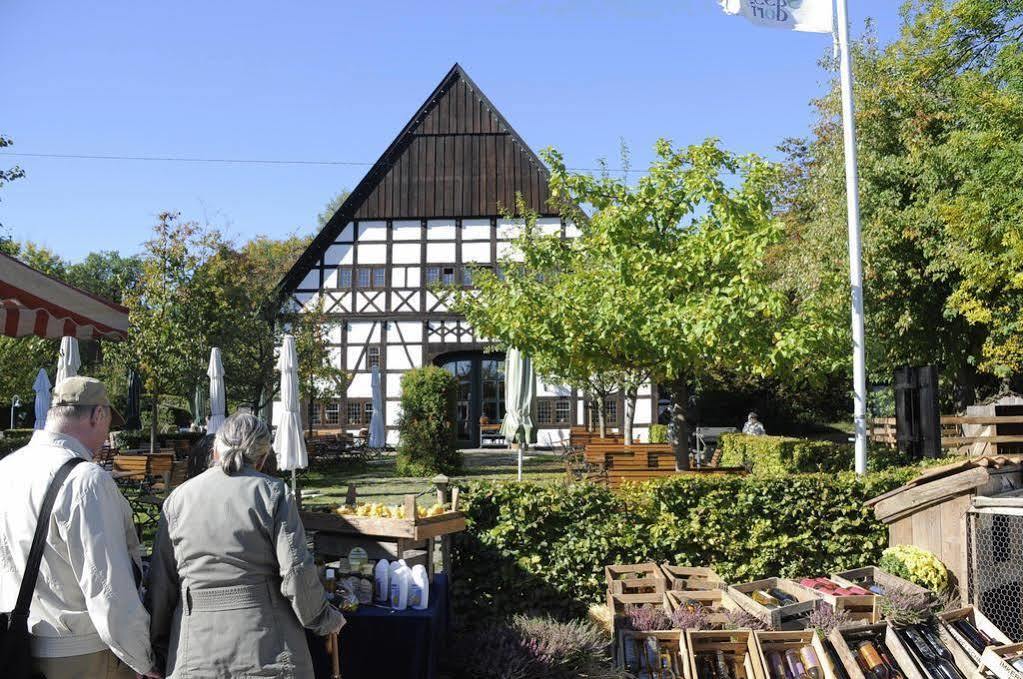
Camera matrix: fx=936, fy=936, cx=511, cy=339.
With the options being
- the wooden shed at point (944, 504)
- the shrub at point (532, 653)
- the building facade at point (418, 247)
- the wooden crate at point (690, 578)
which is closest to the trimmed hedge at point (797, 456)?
the wooden shed at point (944, 504)

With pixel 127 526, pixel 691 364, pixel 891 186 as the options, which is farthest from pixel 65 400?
pixel 891 186

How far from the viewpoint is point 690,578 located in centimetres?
723

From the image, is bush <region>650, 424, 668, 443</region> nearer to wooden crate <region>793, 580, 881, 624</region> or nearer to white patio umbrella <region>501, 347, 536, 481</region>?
white patio umbrella <region>501, 347, 536, 481</region>

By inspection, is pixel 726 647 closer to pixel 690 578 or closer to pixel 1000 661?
pixel 690 578

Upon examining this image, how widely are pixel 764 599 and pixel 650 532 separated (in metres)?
1.13

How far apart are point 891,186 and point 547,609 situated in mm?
15167

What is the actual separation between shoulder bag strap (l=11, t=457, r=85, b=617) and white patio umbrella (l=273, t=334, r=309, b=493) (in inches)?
372

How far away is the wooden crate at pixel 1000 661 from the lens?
5285 millimetres

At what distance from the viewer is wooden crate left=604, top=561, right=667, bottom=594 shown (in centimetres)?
679

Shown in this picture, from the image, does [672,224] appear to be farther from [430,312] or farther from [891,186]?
[430,312]

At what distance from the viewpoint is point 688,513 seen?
7.52 meters

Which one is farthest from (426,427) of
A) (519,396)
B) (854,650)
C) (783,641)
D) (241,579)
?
(241,579)

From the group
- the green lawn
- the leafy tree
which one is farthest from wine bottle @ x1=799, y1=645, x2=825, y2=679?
the leafy tree

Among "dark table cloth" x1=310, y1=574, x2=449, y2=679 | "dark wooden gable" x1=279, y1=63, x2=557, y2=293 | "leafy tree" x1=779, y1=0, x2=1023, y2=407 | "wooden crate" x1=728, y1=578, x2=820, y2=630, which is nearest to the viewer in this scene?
"dark table cloth" x1=310, y1=574, x2=449, y2=679
